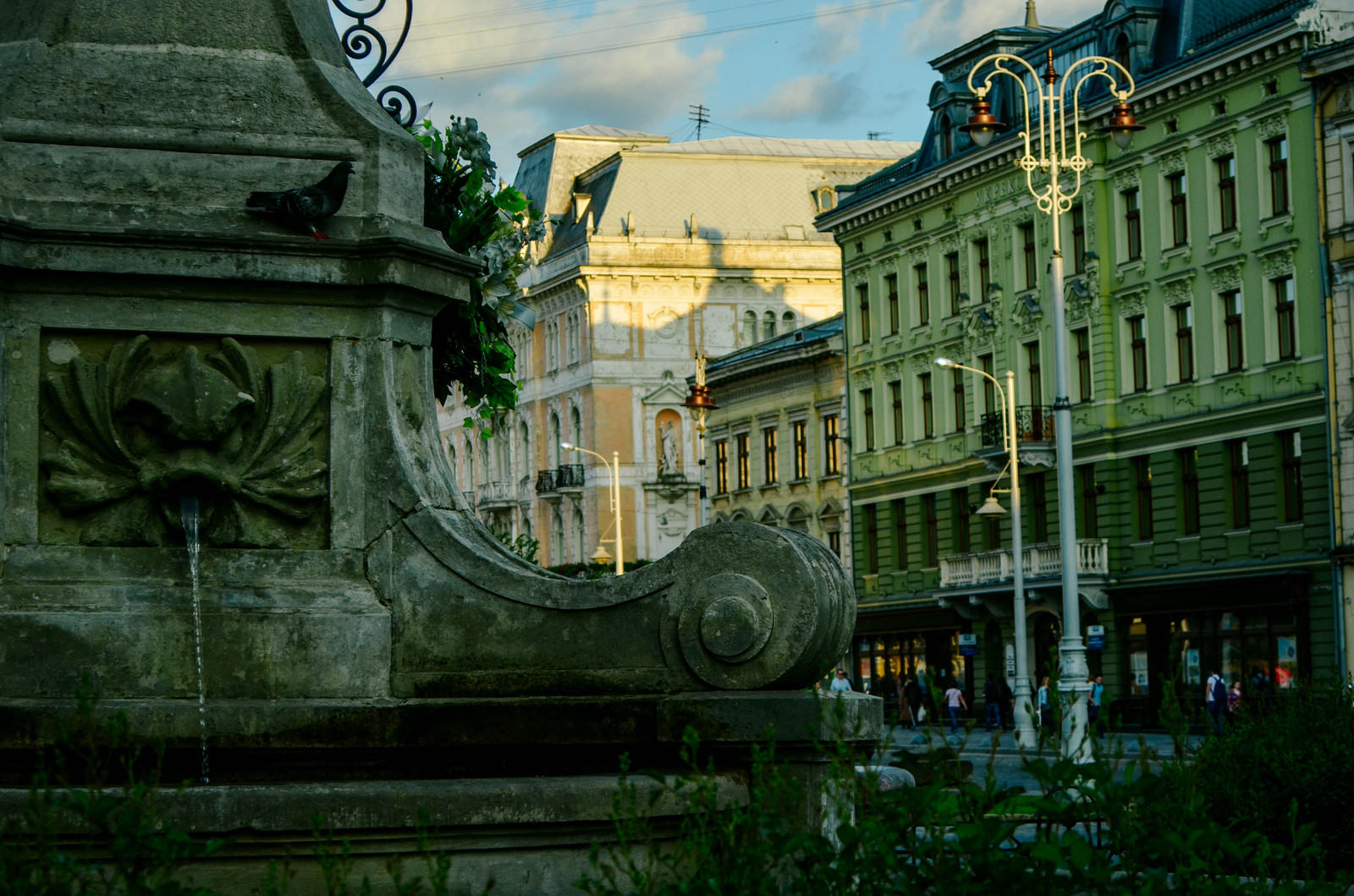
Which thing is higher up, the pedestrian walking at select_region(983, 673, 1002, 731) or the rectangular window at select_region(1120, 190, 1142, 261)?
the rectangular window at select_region(1120, 190, 1142, 261)

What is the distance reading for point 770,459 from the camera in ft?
236

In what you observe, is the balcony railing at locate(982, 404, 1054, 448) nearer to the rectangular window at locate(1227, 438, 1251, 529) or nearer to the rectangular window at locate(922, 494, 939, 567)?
the rectangular window at locate(922, 494, 939, 567)

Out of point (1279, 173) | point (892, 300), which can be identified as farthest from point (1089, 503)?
point (892, 300)

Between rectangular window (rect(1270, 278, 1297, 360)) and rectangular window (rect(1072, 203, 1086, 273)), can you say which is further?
rectangular window (rect(1072, 203, 1086, 273))

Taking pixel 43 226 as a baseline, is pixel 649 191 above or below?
above

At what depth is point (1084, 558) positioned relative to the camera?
5100 centimetres

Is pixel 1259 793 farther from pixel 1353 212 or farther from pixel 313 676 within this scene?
pixel 1353 212

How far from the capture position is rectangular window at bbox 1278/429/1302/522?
4481cm

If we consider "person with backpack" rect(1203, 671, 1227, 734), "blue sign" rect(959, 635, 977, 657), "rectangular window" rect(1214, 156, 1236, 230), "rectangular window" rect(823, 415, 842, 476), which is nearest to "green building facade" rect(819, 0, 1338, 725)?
"rectangular window" rect(1214, 156, 1236, 230)

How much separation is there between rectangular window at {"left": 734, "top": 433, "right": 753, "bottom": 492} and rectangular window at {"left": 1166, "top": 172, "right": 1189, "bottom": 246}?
25.5 metres

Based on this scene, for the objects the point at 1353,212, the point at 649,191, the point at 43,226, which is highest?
the point at 649,191

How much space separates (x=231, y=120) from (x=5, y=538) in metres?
1.50

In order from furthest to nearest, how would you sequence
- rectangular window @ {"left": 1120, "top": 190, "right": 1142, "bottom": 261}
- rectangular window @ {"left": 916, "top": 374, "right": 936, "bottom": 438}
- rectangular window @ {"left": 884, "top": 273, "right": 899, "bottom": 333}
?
rectangular window @ {"left": 884, "top": 273, "right": 899, "bottom": 333} → rectangular window @ {"left": 916, "top": 374, "right": 936, "bottom": 438} → rectangular window @ {"left": 1120, "top": 190, "right": 1142, "bottom": 261}

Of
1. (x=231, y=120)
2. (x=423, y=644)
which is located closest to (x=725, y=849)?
(x=423, y=644)
